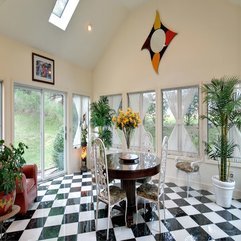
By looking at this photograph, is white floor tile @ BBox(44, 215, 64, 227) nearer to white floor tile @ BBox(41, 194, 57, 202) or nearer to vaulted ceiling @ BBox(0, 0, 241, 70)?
white floor tile @ BBox(41, 194, 57, 202)

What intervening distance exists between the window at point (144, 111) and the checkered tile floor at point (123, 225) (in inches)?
62.9

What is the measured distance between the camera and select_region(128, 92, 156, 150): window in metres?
4.32

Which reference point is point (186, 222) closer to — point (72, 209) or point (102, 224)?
point (102, 224)

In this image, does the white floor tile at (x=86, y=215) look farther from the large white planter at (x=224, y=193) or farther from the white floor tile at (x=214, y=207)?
the large white planter at (x=224, y=193)

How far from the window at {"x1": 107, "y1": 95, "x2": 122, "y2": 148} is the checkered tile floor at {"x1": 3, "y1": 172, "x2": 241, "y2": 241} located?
196 centimetres

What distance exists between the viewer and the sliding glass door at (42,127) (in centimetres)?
355

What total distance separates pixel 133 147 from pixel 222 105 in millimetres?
2441

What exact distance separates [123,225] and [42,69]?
11.0ft

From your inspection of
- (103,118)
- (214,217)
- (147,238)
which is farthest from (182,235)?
(103,118)

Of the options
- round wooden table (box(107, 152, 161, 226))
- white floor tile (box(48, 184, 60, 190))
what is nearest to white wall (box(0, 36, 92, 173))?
white floor tile (box(48, 184, 60, 190))

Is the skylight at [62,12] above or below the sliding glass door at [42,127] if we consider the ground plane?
above

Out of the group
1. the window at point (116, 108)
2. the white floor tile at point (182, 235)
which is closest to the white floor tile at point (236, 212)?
the white floor tile at point (182, 235)

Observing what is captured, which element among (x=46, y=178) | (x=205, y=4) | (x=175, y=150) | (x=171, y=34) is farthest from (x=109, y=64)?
(x=46, y=178)

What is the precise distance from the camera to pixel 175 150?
3982 mm
